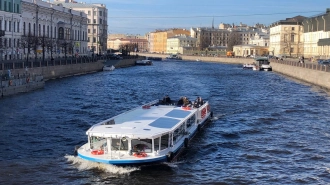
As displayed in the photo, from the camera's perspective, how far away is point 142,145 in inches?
623

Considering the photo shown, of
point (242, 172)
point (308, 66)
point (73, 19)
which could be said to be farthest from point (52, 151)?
point (73, 19)

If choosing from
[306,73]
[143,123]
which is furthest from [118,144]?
[306,73]

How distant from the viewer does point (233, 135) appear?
22.1 meters

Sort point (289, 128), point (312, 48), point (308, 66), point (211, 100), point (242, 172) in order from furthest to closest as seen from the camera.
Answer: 1. point (312, 48)
2. point (308, 66)
3. point (211, 100)
4. point (289, 128)
5. point (242, 172)

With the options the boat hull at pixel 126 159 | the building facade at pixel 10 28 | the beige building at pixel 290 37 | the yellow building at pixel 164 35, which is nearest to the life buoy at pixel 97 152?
the boat hull at pixel 126 159

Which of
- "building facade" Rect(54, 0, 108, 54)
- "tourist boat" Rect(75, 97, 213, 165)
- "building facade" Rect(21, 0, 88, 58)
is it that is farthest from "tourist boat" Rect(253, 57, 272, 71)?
"tourist boat" Rect(75, 97, 213, 165)

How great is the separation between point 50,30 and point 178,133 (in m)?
58.0

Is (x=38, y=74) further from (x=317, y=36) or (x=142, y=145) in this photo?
(x=317, y=36)

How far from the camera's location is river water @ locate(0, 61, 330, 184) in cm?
1554

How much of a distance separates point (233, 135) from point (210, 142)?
1.74 m

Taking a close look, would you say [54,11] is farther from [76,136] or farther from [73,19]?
[76,136]

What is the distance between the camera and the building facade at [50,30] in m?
60.3

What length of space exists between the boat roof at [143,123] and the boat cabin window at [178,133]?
0.72ft

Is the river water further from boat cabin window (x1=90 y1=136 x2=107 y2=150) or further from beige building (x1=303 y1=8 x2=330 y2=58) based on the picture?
beige building (x1=303 y1=8 x2=330 y2=58)
